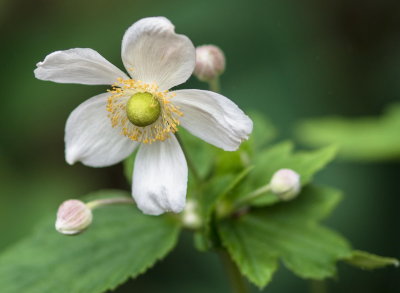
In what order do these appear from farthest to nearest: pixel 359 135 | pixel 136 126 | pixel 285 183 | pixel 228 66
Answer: pixel 228 66, pixel 359 135, pixel 136 126, pixel 285 183

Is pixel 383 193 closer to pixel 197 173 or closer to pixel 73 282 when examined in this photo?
pixel 197 173

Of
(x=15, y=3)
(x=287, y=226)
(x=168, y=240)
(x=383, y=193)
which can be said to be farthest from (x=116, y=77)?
(x=15, y=3)

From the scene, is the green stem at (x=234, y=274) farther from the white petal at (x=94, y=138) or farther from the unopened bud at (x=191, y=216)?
the white petal at (x=94, y=138)

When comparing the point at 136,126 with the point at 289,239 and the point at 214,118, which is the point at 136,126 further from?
the point at 289,239

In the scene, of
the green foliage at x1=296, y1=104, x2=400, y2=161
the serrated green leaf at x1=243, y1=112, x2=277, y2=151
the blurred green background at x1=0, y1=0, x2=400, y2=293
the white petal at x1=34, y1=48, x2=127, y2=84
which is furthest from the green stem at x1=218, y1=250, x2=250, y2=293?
the blurred green background at x1=0, y1=0, x2=400, y2=293

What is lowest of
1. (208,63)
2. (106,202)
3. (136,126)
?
(106,202)

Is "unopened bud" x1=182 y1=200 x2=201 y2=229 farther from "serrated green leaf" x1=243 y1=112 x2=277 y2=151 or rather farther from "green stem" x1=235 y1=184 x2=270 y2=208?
"serrated green leaf" x1=243 y1=112 x2=277 y2=151

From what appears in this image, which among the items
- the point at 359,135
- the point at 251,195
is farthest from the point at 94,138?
the point at 359,135
